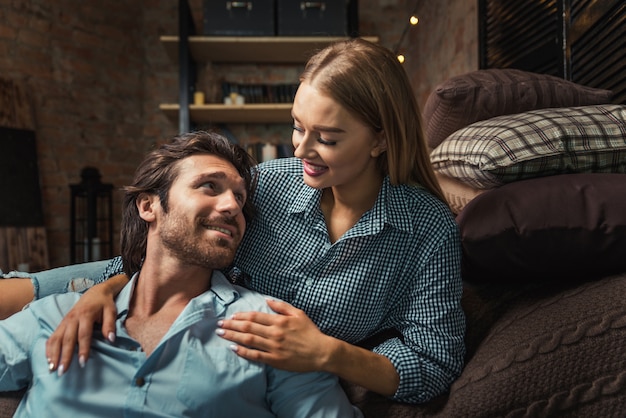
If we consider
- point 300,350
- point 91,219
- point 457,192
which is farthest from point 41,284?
point 91,219

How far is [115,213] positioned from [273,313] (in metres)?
3.67

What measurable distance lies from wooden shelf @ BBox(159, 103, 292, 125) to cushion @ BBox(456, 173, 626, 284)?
9.94ft

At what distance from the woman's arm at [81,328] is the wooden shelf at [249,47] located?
10.1ft

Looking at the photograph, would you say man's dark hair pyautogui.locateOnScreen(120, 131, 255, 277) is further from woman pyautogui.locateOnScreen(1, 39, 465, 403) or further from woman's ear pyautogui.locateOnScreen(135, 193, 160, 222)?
woman pyautogui.locateOnScreen(1, 39, 465, 403)

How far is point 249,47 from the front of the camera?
4.15 meters

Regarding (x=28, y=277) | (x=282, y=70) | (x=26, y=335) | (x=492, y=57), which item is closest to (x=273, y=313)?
(x=26, y=335)

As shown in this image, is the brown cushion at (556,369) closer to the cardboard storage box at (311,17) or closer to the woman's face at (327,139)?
the woman's face at (327,139)

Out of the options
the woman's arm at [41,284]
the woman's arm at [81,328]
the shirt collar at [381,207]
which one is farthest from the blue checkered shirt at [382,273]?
the woman's arm at [41,284]

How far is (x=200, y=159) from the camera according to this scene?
3.95ft

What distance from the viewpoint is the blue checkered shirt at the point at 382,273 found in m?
1.06

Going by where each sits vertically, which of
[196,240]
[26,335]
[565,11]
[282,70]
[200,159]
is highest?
[282,70]

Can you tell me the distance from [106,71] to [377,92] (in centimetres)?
385

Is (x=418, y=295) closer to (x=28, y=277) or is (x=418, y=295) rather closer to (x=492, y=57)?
(x=28, y=277)

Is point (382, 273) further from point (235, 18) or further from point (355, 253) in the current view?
point (235, 18)
